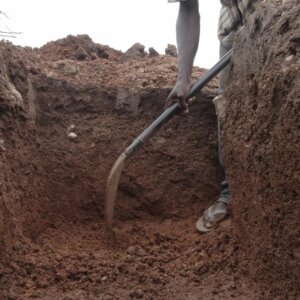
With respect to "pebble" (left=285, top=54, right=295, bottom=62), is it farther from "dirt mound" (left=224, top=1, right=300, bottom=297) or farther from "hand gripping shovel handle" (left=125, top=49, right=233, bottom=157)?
"hand gripping shovel handle" (left=125, top=49, right=233, bottom=157)

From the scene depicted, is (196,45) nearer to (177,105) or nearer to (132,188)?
(177,105)

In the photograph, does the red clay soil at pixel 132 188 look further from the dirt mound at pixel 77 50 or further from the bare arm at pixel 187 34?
the bare arm at pixel 187 34

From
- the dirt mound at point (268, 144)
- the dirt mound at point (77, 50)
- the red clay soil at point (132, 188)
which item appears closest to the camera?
the dirt mound at point (268, 144)

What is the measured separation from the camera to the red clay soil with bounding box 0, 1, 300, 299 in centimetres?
249

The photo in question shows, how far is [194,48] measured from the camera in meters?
3.53

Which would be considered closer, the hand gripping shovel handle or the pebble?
the pebble

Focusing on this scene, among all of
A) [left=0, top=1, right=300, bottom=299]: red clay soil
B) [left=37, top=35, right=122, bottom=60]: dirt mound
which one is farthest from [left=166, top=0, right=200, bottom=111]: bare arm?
[left=37, top=35, right=122, bottom=60]: dirt mound

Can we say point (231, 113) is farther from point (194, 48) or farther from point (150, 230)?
point (150, 230)

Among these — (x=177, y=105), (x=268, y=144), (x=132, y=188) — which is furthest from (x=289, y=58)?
(x=132, y=188)

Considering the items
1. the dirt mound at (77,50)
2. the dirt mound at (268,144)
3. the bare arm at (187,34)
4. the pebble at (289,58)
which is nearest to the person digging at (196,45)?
the bare arm at (187,34)

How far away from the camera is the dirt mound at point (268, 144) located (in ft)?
7.24

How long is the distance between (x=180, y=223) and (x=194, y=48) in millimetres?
1195

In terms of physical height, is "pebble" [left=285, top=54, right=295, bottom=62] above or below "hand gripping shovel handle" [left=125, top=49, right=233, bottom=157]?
above

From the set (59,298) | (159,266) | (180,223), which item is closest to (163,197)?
(180,223)
